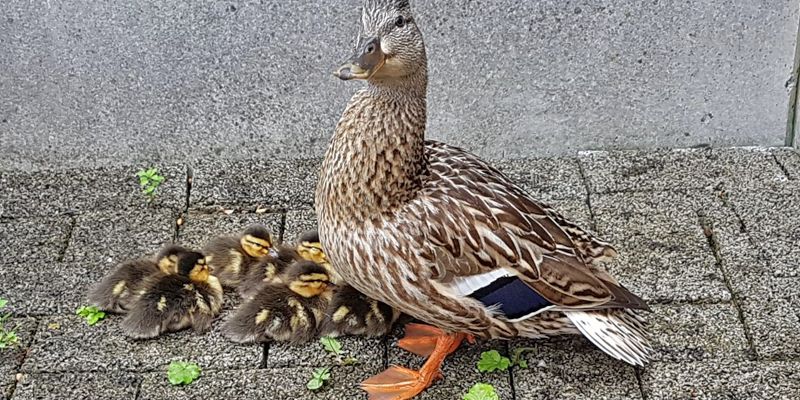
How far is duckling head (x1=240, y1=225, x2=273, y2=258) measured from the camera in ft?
14.3

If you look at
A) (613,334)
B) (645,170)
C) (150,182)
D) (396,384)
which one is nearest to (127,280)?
(150,182)

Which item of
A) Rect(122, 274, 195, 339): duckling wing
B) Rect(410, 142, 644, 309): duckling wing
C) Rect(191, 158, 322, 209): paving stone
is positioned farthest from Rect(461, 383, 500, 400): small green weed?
Rect(191, 158, 322, 209): paving stone

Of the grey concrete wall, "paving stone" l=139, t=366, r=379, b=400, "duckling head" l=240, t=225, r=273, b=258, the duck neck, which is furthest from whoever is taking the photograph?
the grey concrete wall

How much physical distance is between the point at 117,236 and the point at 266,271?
89 cm

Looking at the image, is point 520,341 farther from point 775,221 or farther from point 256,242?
point 775,221

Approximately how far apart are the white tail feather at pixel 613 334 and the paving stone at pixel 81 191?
6.90 feet

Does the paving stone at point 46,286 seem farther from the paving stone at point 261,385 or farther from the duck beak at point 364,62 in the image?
the duck beak at point 364,62

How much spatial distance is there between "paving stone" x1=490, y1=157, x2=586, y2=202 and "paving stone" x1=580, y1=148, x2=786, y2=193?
0.21 feet

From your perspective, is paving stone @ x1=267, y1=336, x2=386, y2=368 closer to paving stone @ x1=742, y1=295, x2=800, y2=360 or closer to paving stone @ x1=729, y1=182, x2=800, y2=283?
paving stone @ x1=742, y1=295, x2=800, y2=360

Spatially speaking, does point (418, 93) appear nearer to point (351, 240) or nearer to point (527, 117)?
point (351, 240)

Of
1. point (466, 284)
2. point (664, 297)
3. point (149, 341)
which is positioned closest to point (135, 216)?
point (149, 341)

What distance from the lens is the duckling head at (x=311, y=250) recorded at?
4.39 metres

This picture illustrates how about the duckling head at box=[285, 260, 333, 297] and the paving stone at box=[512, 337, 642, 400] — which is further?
the duckling head at box=[285, 260, 333, 297]

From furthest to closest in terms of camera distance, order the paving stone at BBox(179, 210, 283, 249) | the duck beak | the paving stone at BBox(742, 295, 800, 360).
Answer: the paving stone at BBox(179, 210, 283, 249)
the paving stone at BBox(742, 295, 800, 360)
the duck beak
